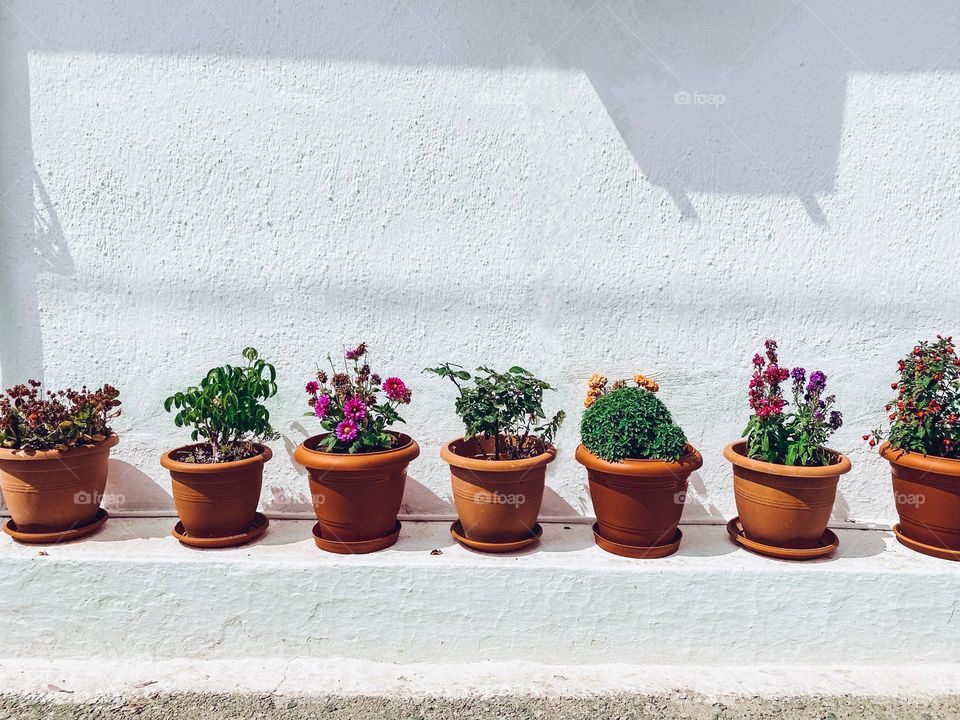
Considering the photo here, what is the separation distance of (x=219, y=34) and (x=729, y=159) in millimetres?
2625

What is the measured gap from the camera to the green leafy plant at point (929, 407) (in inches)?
114

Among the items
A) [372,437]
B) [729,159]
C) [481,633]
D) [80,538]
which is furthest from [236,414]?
[729,159]

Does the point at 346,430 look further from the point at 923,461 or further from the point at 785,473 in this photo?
the point at 923,461

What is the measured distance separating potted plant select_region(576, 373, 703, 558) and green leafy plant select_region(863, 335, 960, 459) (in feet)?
3.17

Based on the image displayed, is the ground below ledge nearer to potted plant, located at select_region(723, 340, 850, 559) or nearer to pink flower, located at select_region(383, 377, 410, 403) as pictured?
potted plant, located at select_region(723, 340, 850, 559)

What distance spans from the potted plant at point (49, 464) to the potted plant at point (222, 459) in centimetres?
37

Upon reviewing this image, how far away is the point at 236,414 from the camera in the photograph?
3.04 m

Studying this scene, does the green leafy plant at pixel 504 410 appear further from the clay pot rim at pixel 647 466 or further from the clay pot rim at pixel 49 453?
the clay pot rim at pixel 49 453

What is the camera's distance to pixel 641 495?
9.27 feet

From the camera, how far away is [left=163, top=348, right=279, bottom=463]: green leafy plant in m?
3.01

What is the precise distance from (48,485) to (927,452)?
12.9ft

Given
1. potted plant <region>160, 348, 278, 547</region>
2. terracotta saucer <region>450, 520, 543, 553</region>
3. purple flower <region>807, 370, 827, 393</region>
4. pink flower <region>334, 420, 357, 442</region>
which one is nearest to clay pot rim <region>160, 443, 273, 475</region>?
potted plant <region>160, 348, 278, 547</region>

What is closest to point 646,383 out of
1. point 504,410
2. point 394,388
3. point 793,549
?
point 504,410

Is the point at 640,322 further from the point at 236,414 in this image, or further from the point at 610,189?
the point at 236,414
